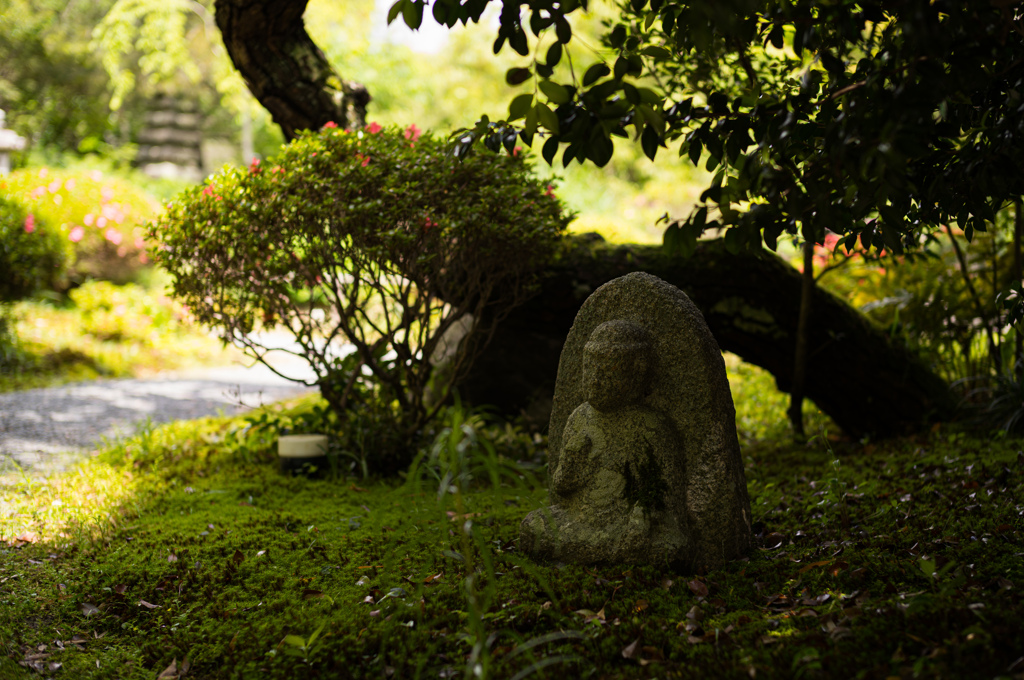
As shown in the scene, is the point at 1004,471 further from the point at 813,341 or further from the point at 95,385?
the point at 95,385

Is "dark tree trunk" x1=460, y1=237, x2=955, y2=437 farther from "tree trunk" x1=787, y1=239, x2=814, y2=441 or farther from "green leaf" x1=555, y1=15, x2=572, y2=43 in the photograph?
"green leaf" x1=555, y1=15, x2=572, y2=43

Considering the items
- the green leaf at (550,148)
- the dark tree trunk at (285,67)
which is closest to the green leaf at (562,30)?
the green leaf at (550,148)

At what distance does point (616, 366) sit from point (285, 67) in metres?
4.49

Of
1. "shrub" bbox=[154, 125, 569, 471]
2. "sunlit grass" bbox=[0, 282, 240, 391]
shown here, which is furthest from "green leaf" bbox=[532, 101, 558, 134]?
"sunlit grass" bbox=[0, 282, 240, 391]

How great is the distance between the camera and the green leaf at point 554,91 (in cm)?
193

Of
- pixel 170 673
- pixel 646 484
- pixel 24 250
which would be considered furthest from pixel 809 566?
pixel 24 250

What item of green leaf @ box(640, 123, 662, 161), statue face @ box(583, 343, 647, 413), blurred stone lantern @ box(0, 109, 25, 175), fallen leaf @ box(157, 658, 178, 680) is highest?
blurred stone lantern @ box(0, 109, 25, 175)

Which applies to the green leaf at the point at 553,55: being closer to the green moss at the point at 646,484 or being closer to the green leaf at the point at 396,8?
the green leaf at the point at 396,8

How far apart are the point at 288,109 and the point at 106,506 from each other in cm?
364

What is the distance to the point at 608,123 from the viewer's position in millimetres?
2086

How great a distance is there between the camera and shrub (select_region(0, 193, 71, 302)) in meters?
8.61

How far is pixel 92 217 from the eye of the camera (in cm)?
1109

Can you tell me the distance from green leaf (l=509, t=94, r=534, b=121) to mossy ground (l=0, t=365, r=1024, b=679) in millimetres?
1189

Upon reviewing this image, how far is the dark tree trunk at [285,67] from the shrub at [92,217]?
524cm
